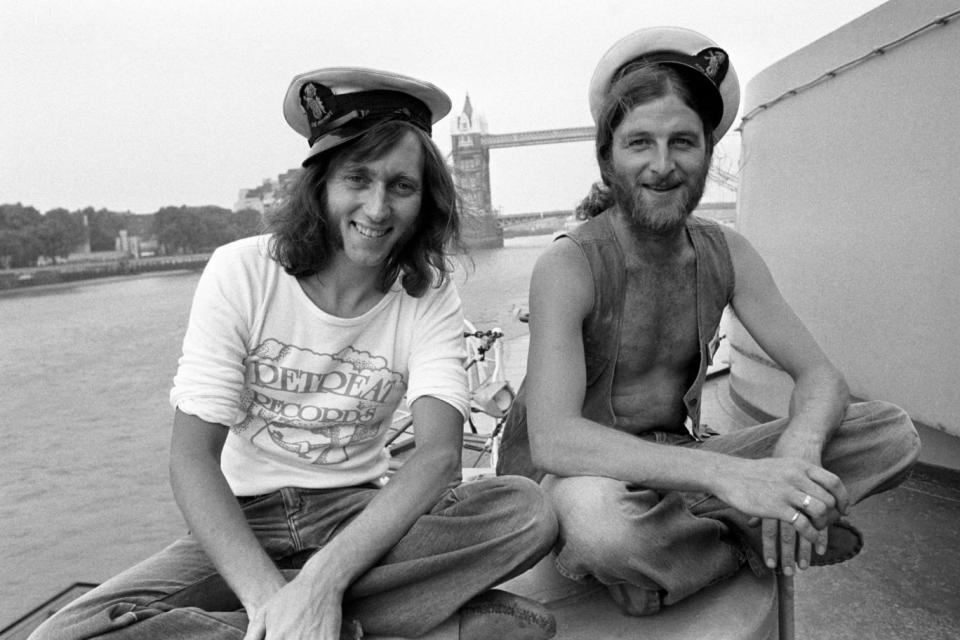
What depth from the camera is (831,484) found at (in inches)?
63.3

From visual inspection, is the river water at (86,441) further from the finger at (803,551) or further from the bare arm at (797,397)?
the finger at (803,551)

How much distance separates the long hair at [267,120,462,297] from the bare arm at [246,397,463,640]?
37cm

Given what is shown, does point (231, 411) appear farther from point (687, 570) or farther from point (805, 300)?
point (805, 300)

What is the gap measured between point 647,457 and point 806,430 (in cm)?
42

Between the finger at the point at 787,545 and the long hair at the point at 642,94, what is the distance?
100cm

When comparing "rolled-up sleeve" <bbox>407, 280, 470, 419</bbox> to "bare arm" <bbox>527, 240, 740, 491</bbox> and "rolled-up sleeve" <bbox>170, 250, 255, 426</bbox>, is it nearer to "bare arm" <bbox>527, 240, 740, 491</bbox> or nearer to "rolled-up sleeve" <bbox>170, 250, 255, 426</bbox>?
"bare arm" <bbox>527, 240, 740, 491</bbox>

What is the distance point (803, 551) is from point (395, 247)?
120 cm

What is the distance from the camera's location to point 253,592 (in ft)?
4.99

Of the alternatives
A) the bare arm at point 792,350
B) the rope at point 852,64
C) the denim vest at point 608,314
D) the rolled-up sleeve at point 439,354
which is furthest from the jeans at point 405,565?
the rope at point 852,64

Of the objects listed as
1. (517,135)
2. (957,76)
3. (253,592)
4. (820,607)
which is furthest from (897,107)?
(517,135)

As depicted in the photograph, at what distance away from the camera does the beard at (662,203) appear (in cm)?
200

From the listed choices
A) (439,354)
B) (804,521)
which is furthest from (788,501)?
(439,354)

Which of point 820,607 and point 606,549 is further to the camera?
point 820,607

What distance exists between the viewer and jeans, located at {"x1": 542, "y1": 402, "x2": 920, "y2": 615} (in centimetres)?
171
